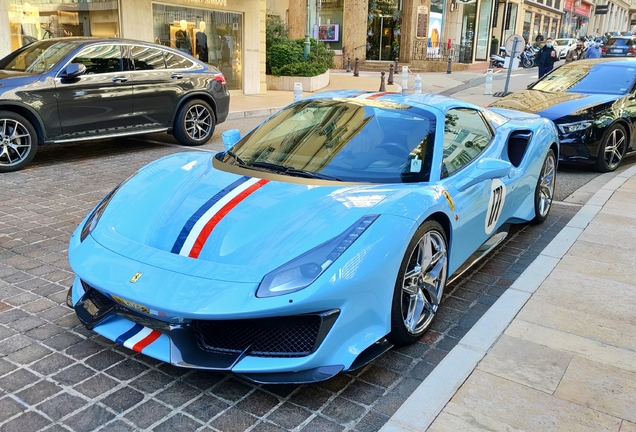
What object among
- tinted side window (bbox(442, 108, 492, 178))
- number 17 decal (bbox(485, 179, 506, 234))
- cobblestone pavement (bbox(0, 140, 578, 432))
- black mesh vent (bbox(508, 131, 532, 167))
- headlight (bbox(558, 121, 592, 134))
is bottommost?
cobblestone pavement (bbox(0, 140, 578, 432))

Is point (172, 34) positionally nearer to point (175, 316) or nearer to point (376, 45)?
point (175, 316)

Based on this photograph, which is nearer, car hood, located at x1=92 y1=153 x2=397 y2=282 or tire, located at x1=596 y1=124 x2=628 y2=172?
car hood, located at x1=92 y1=153 x2=397 y2=282

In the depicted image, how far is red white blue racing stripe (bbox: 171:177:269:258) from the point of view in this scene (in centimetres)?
289

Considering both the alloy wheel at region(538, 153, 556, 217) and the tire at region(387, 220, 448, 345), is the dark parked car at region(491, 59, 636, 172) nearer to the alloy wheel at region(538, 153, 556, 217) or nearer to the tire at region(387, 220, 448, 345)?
the alloy wheel at region(538, 153, 556, 217)

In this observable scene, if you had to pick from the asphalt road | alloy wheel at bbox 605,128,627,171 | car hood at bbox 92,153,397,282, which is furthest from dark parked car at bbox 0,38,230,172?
alloy wheel at bbox 605,128,627,171

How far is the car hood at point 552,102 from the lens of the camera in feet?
26.8

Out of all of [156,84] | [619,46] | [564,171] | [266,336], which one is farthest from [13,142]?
[619,46]

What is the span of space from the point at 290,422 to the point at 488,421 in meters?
0.91

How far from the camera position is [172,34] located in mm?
15219

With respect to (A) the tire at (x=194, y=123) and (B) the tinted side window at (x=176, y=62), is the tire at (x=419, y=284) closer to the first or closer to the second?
(A) the tire at (x=194, y=123)

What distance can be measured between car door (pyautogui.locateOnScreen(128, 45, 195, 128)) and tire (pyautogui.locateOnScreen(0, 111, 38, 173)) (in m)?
1.59

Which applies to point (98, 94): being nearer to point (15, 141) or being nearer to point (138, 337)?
point (15, 141)

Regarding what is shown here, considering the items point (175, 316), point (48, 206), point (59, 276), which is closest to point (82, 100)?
point (48, 206)

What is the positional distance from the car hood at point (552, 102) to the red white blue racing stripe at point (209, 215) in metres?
6.05
